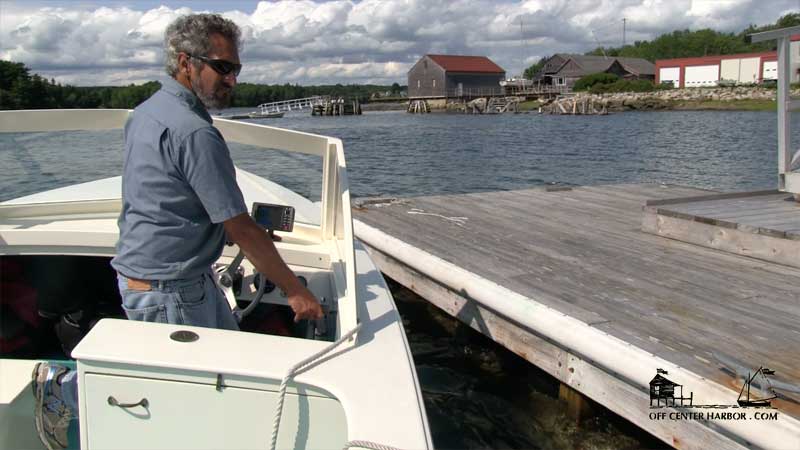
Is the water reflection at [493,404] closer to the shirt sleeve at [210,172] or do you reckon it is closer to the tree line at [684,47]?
the shirt sleeve at [210,172]

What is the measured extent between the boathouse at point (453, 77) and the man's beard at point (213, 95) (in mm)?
81738

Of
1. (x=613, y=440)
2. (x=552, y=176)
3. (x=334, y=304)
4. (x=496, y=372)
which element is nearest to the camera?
(x=334, y=304)

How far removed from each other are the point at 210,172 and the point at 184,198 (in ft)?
0.50

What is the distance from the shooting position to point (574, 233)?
577 cm

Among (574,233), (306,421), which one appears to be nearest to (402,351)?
(306,421)

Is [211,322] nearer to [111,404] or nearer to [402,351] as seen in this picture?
[111,404]

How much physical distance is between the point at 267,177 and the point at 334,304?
1446 mm

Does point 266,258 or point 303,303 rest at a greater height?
point 266,258

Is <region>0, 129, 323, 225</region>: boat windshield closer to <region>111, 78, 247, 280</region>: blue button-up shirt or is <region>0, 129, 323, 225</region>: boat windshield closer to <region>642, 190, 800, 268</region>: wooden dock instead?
<region>111, 78, 247, 280</region>: blue button-up shirt

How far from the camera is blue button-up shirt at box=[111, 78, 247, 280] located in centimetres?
195

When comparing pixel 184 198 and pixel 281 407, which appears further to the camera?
pixel 184 198

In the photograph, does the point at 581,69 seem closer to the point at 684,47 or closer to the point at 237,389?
the point at 684,47

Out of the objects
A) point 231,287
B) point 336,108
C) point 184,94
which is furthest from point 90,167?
point 336,108

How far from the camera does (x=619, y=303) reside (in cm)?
383
